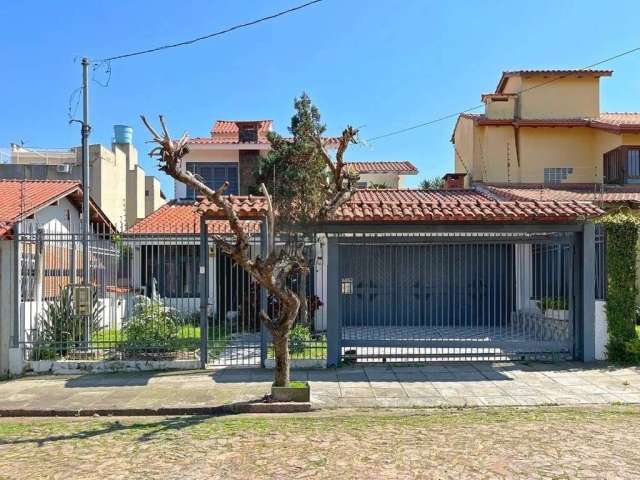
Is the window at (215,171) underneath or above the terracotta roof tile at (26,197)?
above

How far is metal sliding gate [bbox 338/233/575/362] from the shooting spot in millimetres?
10742

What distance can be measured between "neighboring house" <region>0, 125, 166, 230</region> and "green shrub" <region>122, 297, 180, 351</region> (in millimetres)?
14096

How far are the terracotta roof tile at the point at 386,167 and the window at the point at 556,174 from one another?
252 inches

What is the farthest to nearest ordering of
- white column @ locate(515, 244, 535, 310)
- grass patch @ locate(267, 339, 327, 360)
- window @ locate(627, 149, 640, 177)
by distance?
window @ locate(627, 149, 640, 177) < white column @ locate(515, 244, 535, 310) < grass patch @ locate(267, 339, 327, 360)

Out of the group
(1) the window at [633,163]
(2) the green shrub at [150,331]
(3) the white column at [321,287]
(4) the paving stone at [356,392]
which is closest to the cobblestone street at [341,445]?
(4) the paving stone at [356,392]

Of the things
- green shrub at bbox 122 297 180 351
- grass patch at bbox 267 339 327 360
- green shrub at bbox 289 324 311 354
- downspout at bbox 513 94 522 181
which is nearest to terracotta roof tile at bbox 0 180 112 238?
green shrub at bbox 122 297 180 351

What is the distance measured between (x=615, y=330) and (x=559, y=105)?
14.8 m

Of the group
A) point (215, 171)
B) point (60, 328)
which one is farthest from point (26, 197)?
point (215, 171)

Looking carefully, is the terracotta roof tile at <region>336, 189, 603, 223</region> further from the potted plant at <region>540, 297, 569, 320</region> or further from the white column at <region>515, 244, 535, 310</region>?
the potted plant at <region>540, 297, 569, 320</region>

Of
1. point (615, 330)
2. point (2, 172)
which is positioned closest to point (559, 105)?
point (615, 330)

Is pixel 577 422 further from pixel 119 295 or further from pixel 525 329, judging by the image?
pixel 119 295

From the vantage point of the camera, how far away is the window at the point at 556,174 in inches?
894

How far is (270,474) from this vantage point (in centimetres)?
546

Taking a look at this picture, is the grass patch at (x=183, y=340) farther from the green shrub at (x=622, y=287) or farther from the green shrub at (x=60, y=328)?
the green shrub at (x=622, y=287)
